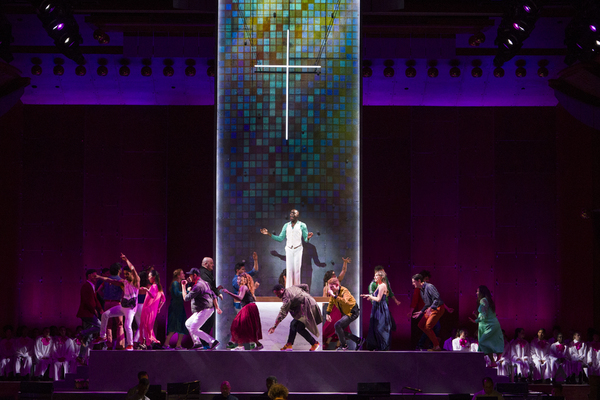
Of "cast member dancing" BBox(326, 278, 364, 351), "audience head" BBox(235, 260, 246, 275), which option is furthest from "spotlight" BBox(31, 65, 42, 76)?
"cast member dancing" BBox(326, 278, 364, 351)

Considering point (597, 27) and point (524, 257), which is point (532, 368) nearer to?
point (524, 257)

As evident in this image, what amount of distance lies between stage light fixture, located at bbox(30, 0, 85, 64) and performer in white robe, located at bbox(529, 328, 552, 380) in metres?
9.59

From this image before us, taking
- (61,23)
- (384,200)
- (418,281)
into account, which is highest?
(61,23)

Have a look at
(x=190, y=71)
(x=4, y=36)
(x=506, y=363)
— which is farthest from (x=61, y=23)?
(x=506, y=363)

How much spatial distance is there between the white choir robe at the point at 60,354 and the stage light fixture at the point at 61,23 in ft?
16.4

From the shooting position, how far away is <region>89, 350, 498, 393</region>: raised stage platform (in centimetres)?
934

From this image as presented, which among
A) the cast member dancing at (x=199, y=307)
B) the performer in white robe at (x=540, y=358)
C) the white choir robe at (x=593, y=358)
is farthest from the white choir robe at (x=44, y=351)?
the white choir robe at (x=593, y=358)

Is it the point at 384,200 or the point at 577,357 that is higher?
the point at 384,200

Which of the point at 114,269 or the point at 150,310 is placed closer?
the point at 150,310

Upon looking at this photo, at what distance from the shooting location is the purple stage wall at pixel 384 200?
14.4m

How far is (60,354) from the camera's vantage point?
1262 cm

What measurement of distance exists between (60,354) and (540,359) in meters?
8.59

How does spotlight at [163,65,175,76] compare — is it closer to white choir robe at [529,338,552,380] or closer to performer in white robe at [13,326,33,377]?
performer in white robe at [13,326,33,377]

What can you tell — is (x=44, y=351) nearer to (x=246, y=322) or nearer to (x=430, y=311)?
(x=246, y=322)
